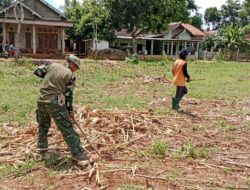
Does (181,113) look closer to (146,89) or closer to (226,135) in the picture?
(226,135)

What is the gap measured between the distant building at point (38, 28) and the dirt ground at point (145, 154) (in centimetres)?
2640

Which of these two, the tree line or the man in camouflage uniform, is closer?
the man in camouflage uniform

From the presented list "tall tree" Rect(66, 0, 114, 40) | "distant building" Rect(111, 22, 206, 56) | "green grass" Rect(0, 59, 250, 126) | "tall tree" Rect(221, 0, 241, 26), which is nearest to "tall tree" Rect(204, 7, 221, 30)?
"tall tree" Rect(221, 0, 241, 26)

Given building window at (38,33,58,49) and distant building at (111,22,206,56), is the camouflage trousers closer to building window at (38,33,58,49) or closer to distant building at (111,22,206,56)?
building window at (38,33,58,49)

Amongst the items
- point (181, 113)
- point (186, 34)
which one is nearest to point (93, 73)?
point (181, 113)

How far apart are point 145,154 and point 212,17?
267 feet

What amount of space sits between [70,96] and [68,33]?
38.3 m

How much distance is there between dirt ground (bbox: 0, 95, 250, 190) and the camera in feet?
18.2

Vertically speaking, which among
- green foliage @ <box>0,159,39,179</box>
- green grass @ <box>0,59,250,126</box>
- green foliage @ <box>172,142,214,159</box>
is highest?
green grass @ <box>0,59,250,126</box>

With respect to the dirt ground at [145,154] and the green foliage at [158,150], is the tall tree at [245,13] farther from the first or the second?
the green foliage at [158,150]

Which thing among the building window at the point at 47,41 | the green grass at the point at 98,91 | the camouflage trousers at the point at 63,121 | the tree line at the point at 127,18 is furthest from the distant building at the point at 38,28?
the camouflage trousers at the point at 63,121

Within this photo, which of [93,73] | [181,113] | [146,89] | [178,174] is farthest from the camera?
[93,73]

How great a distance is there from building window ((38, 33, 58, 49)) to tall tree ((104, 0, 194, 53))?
6.00 meters

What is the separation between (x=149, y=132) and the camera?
→ 8133mm
